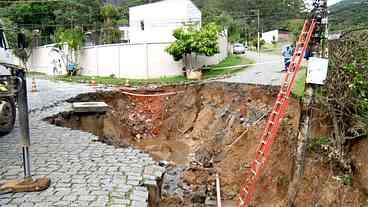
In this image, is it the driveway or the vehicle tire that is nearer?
the vehicle tire

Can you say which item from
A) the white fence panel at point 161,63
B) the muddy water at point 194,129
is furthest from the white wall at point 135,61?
the muddy water at point 194,129

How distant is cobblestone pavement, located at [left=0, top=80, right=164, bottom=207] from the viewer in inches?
234

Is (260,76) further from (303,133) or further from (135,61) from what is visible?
(303,133)

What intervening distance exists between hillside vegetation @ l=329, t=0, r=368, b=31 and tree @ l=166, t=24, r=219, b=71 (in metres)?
13.5

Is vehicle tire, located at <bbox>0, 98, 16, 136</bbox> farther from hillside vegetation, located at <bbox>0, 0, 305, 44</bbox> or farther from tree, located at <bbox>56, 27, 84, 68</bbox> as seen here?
hillside vegetation, located at <bbox>0, 0, 305, 44</bbox>

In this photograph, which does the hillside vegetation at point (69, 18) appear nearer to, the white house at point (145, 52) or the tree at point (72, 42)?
the white house at point (145, 52)

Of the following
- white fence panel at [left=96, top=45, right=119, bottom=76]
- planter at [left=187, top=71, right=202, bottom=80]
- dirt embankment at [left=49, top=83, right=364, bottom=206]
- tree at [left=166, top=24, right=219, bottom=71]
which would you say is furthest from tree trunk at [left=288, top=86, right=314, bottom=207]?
white fence panel at [left=96, top=45, right=119, bottom=76]

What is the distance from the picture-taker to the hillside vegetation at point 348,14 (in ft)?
30.7

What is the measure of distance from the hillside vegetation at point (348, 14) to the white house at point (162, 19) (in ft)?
65.1

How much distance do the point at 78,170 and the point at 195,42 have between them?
16.5 meters

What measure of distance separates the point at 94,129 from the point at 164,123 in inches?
225

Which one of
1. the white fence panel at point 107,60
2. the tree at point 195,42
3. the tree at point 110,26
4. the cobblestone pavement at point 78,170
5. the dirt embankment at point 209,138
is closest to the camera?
the cobblestone pavement at point 78,170

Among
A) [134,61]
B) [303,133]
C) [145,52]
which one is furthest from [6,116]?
[134,61]

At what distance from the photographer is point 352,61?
25.4 feet
